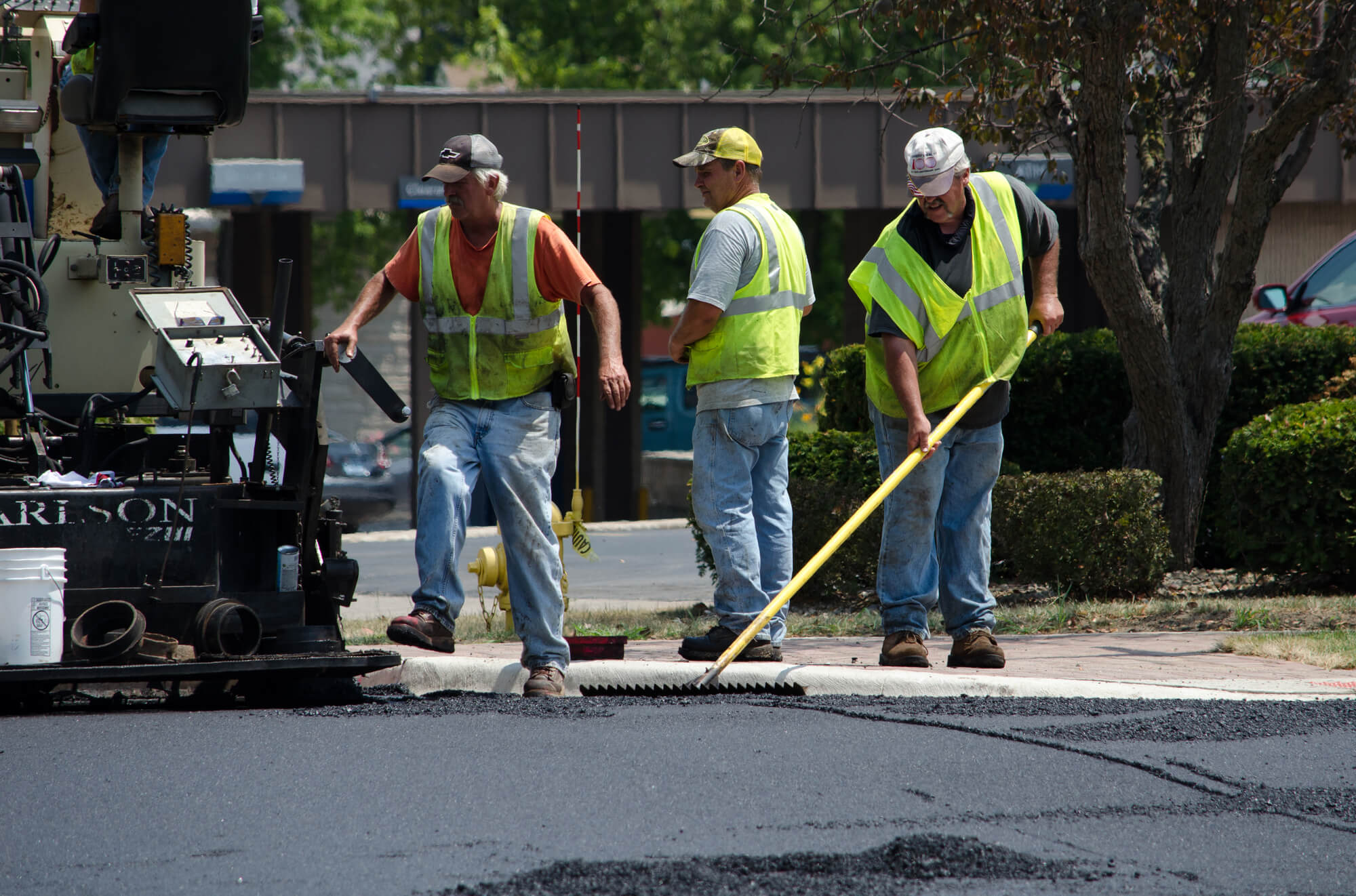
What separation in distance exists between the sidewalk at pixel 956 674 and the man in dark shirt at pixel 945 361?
0.85 ft

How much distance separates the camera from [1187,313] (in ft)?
29.3

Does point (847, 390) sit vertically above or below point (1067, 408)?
above

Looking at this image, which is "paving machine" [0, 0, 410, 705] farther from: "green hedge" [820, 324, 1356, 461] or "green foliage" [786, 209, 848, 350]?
"green foliage" [786, 209, 848, 350]

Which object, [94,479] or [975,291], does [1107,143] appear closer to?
[975,291]

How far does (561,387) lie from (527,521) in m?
0.49

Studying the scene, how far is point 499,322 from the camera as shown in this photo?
5.66m

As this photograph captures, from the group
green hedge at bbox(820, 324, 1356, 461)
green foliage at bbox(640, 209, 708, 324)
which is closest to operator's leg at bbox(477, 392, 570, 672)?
green hedge at bbox(820, 324, 1356, 461)

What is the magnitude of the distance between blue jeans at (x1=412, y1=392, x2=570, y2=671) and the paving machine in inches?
9.5

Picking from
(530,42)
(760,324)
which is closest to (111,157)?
(760,324)

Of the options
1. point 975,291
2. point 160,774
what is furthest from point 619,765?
point 975,291

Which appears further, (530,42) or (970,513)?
(530,42)

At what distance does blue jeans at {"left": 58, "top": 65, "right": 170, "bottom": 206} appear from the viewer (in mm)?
6129

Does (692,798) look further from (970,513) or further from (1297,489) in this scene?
(1297,489)

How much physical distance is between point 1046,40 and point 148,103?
14.5 ft
